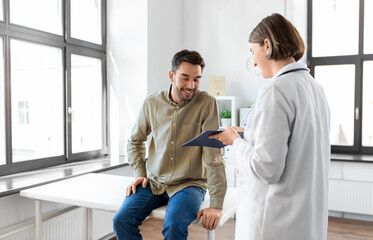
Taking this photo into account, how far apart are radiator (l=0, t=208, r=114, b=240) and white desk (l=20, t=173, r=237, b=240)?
0.34 feet

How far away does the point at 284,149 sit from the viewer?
1095mm

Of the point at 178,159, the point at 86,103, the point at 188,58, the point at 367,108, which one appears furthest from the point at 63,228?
the point at 367,108

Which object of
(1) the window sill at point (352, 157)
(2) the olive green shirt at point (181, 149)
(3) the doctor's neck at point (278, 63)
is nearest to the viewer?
(3) the doctor's neck at point (278, 63)

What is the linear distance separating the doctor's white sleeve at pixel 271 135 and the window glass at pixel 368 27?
3350 millimetres

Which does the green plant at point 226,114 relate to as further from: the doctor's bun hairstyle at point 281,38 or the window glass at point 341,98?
the doctor's bun hairstyle at point 281,38

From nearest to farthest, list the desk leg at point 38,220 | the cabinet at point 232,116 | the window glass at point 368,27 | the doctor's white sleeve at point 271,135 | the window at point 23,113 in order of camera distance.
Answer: the doctor's white sleeve at point 271,135 → the desk leg at point 38,220 → the window at point 23,113 → the cabinet at point 232,116 → the window glass at point 368,27

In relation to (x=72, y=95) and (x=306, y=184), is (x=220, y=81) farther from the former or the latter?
(x=306, y=184)

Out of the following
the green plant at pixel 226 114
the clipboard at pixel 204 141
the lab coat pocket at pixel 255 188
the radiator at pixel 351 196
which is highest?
the green plant at pixel 226 114

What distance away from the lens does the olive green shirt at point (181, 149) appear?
1807 mm

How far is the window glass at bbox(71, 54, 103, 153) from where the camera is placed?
336 centimetres

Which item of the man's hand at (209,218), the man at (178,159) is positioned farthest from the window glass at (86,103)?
the man's hand at (209,218)

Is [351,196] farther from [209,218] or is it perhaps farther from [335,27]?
[209,218]

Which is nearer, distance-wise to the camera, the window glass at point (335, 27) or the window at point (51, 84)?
the window at point (51, 84)

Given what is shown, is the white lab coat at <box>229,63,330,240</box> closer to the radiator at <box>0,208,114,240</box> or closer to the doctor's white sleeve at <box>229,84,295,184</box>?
the doctor's white sleeve at <box>229,84,295,184</box>
